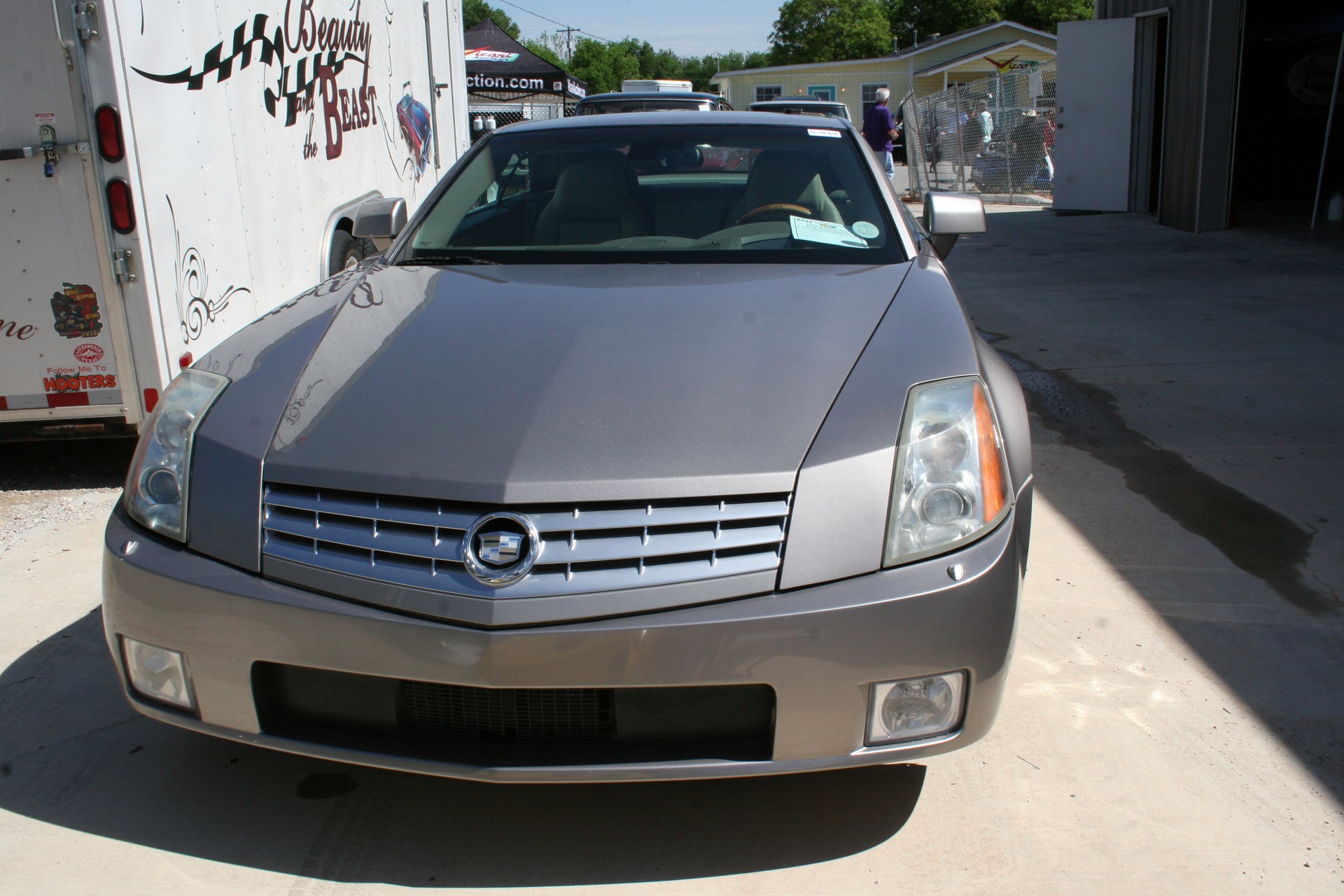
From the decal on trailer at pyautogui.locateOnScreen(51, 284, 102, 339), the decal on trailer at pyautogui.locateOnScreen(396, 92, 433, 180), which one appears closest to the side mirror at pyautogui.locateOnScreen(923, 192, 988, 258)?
the decal on trailer at pyautogui.locateOnScreen(51, 284, 102, 339)

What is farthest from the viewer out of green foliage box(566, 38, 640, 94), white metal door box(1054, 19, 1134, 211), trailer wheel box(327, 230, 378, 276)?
green foliage box(566, 38, 640, 94)

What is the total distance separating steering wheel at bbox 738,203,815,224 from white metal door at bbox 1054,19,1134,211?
1213cm

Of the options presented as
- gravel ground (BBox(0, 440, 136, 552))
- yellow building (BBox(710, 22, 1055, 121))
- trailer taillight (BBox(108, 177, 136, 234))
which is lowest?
gravel ground (BBox(0, 440, 136, 552))

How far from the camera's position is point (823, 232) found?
323 centimetres

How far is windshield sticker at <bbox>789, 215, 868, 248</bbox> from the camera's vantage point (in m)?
3.18

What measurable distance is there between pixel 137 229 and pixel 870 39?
267ft

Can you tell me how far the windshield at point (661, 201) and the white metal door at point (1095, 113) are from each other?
462 inches

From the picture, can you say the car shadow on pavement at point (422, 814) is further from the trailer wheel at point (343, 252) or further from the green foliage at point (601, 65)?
the green foliage at point (601, 65)

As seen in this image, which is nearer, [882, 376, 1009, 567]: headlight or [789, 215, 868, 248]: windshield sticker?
[882, 376, 1009, 567]: headlight

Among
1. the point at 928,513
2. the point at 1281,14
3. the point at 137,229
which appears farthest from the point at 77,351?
the point at 1281,14

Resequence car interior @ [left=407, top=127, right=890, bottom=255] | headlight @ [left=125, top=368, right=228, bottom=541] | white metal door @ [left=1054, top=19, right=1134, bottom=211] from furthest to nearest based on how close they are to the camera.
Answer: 1. white metal door @ [left=1054, top=19, right=1134, bottom=211]
2. car interior @ [left=407, top=127, right=890, bottom=255]
3. headlight @ [left=125, top=368, right=228, bottom=541]

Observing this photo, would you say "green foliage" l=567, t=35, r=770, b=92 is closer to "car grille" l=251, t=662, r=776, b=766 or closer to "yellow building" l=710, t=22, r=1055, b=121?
"yellow building" l=710, t=22, r=1055, b=121

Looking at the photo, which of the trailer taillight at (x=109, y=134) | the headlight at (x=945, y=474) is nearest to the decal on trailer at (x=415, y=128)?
the trailer taillight at (x=109, y=134)

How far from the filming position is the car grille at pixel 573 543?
190 centimetres
